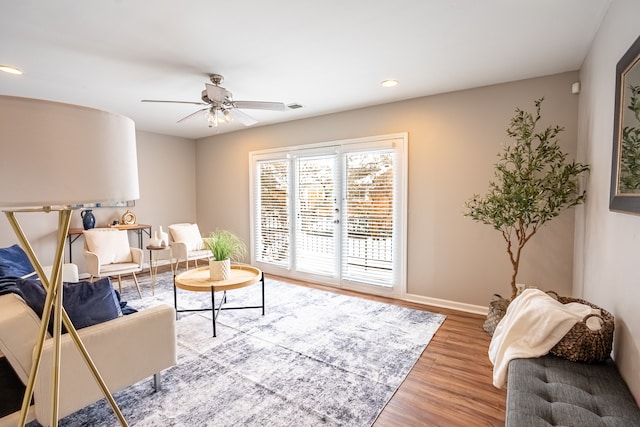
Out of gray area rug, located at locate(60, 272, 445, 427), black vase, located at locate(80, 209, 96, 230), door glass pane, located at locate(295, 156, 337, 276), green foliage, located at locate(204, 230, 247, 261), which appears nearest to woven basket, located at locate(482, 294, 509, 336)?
gray area rug, located at locate(60, 272, 445, 427)

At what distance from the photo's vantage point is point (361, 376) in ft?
7.26

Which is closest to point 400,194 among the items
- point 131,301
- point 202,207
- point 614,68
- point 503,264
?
point 503,264

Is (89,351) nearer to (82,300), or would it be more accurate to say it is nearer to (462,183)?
(82,300)

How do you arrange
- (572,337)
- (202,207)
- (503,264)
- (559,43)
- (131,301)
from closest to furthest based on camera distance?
(572,337), (559,43), (503,264), (131,301), (202,207)

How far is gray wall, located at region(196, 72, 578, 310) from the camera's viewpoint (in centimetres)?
294

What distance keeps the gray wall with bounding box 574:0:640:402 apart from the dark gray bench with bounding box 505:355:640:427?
94 millimetres

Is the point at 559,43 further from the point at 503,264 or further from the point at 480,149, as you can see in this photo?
the point at 503,264

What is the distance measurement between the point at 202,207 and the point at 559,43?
5834 millimetres

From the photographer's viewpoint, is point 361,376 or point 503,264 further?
point 503,264

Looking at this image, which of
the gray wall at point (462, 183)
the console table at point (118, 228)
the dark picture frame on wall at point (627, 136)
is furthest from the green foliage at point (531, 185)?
the console table at point (118, 228)

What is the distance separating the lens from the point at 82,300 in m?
1.71

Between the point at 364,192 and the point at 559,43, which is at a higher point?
the point at 559,43

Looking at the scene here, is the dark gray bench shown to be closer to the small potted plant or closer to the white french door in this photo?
the white french door

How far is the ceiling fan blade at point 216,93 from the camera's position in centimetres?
268
